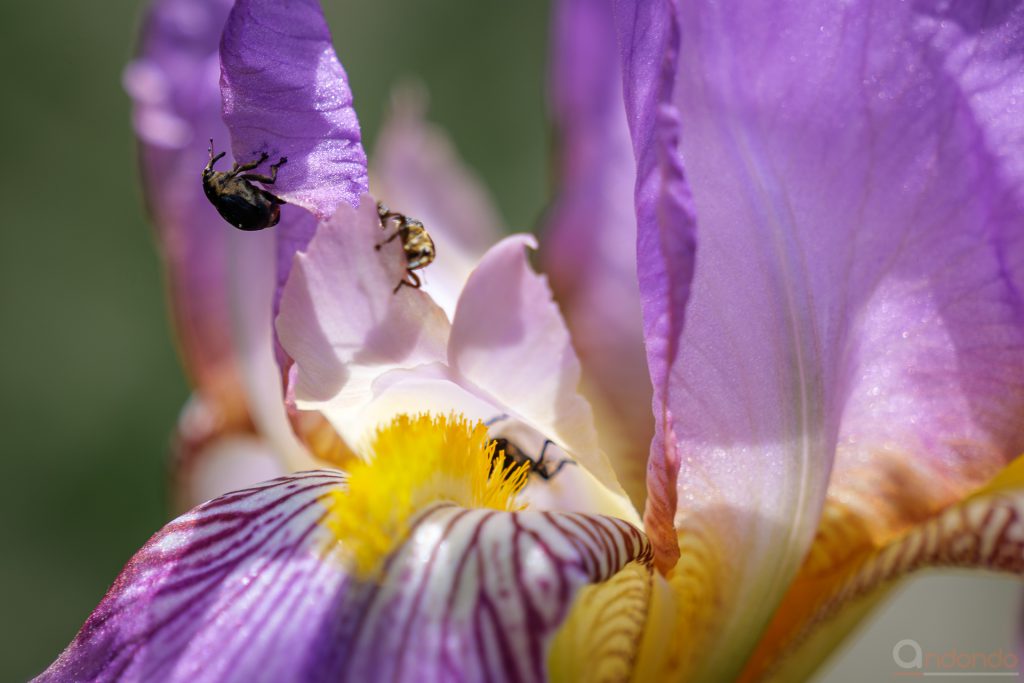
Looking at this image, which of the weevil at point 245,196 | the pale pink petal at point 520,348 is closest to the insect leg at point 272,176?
the weevil at point 245,196

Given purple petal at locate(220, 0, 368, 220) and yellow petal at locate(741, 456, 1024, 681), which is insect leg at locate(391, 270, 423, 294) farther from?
yellow petal at locate(741, 456, 1024, 681)

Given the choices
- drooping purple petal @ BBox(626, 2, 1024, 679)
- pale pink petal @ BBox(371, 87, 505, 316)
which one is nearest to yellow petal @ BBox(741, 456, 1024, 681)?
drooping purple petal @ BBox(626, 2, 1024, 679)

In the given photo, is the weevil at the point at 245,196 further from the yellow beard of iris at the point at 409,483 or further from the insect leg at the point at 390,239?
the yellow beard of iris at the point at 409,483

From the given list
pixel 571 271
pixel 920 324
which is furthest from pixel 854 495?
pixel 571 271

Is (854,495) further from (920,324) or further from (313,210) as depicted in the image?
(313,210)

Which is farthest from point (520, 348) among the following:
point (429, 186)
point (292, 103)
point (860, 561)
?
point (429, 186)

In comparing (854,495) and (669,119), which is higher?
(669,119)
